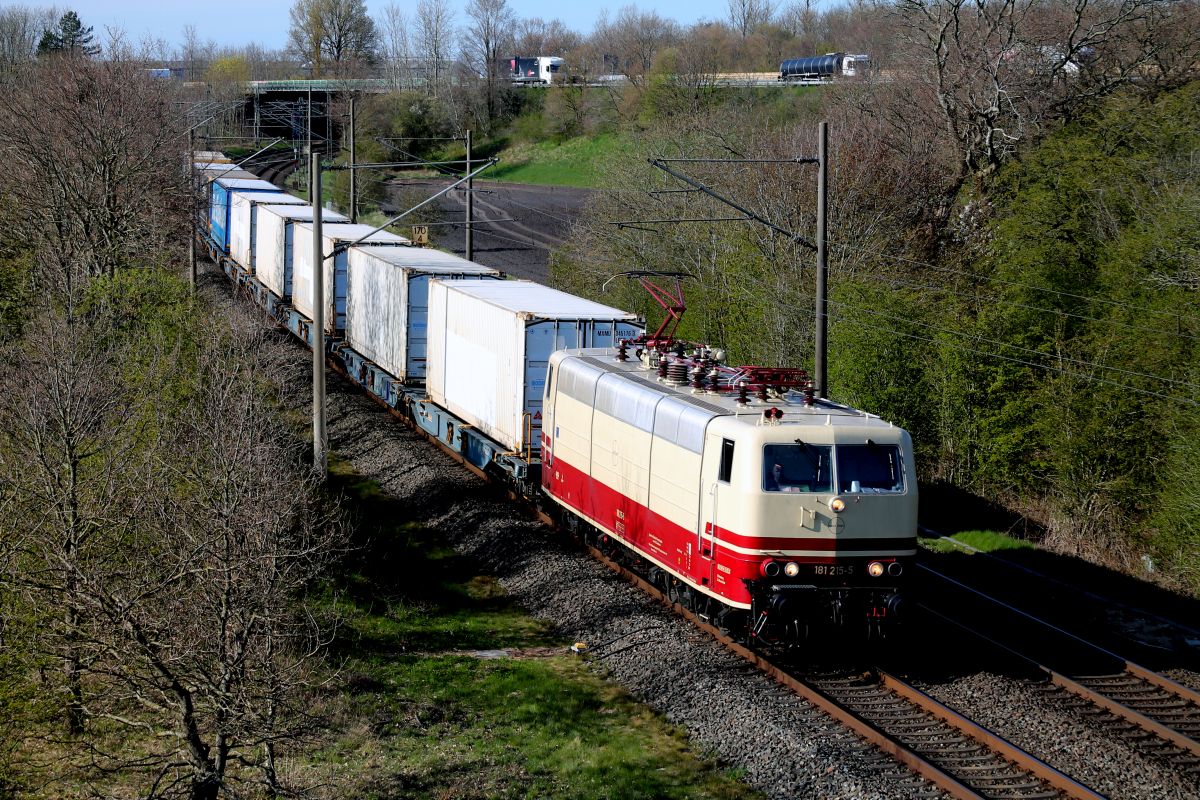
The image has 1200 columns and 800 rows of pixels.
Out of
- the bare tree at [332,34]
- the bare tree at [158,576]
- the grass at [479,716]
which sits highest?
the bare tree at [332,34]

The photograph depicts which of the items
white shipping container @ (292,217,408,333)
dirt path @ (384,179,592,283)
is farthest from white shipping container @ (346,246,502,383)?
dirt path @ (384,179,592,283)

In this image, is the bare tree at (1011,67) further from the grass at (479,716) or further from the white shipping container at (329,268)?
the grass at (479,716)

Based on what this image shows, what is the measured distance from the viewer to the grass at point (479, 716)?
1151 centimetres

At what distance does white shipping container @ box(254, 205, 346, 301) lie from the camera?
3631 centimetres

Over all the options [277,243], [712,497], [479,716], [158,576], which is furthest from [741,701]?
[277,243]

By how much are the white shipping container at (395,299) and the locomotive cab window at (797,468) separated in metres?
13.5

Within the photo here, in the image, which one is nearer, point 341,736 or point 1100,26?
point 341,736

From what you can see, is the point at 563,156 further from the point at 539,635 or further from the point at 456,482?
the point at 539,635

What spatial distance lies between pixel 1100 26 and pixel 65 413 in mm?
31994

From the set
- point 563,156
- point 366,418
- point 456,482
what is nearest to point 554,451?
point 456,482

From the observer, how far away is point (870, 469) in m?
13.6

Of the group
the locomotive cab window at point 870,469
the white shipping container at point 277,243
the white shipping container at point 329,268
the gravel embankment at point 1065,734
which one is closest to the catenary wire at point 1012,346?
the locomotive cab window at point 870,469

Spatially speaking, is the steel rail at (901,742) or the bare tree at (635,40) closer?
the steel rail at (901,742)

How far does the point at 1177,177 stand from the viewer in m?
26.2
